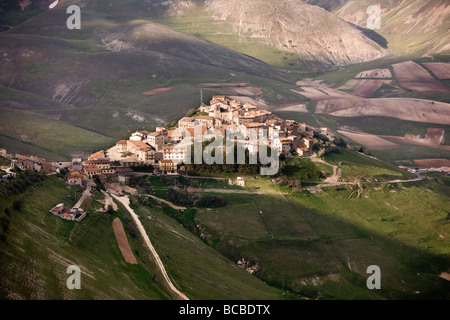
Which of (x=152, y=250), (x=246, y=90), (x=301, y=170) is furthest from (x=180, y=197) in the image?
(x=246, y=90)

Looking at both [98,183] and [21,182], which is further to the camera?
[98,183]

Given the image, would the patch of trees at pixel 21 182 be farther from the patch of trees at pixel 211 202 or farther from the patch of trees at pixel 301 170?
the patch of trees at pixel 301 170

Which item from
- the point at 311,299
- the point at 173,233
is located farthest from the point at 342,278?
the point at 173,233

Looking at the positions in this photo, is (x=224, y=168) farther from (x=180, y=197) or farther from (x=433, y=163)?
(x=433, y=163)

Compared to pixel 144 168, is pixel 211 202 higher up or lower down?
lower down

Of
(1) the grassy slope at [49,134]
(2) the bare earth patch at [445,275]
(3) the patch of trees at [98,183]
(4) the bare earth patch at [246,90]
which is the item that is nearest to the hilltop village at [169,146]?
(3) the patch of trees at [98,183]

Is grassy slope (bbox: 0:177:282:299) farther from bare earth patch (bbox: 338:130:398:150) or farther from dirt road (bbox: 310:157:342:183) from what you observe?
bare earth patch (bbox: 338:130:398:150)
